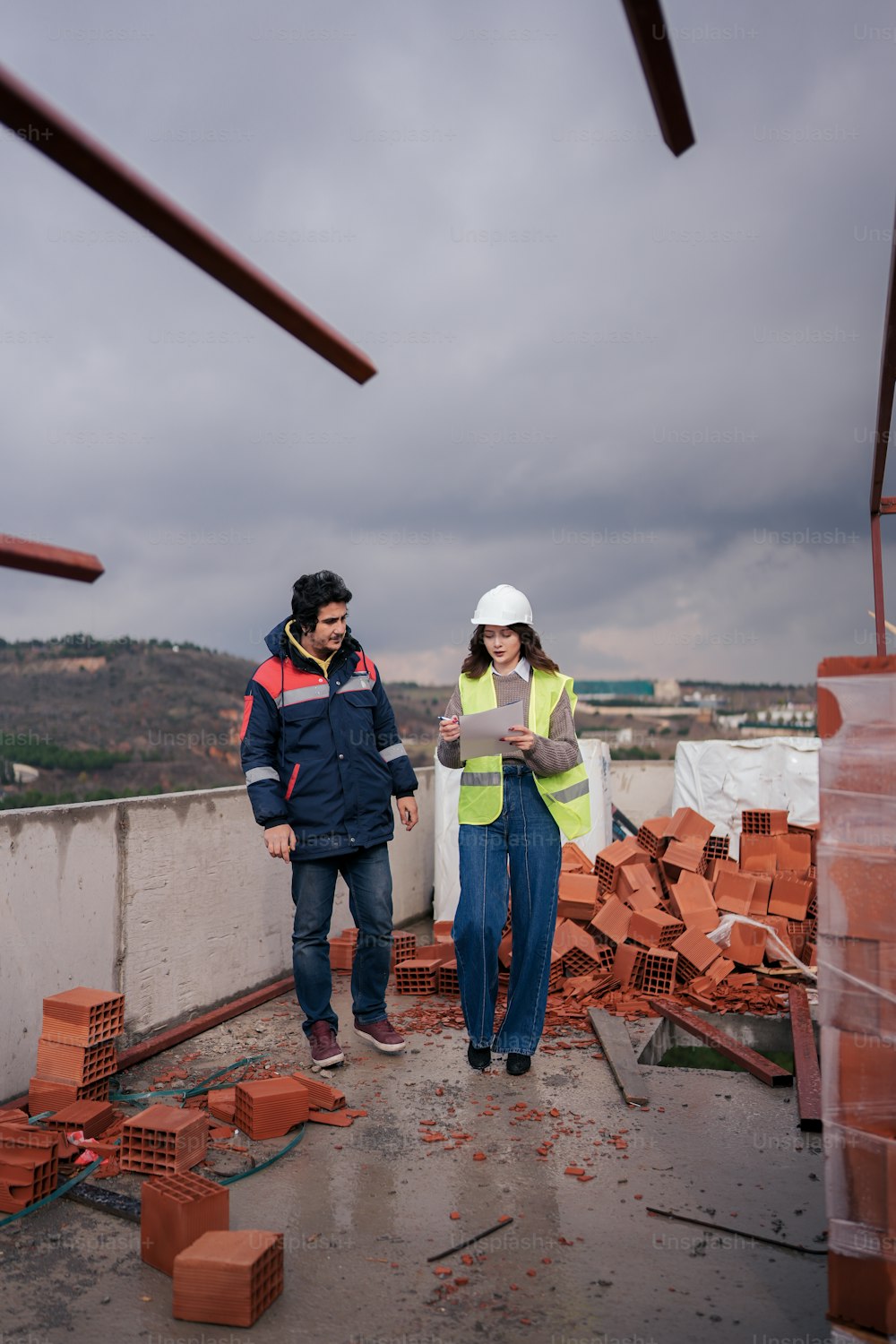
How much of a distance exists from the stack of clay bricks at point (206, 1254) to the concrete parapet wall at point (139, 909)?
1518 millimetres

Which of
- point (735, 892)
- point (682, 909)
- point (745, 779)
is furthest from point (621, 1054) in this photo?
point (745, 779)

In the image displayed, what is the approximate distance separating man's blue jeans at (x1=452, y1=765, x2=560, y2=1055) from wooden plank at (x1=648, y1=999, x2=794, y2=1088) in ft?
3.21

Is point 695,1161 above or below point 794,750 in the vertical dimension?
below

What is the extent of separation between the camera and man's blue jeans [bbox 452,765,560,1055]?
15.6 feet

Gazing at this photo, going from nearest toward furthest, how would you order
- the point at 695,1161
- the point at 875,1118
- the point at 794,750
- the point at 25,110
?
the point at 25,110 < the point at 875,1118 < the point at 695,1161 < the point at 794,750

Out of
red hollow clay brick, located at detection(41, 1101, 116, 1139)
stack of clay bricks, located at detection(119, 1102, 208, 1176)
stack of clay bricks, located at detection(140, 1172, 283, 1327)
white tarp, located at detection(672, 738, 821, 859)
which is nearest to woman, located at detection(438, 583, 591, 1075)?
stack of clay bricks, located at detection(119, 1102, 208, 1176)

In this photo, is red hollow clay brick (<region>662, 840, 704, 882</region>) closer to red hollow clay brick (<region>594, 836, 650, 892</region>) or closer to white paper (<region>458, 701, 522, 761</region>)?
red hollow clay brick (<region>594, 836, 650, 892</region>)

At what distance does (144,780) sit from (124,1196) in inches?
1224

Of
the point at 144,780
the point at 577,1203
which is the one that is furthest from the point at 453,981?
the point at 144,780

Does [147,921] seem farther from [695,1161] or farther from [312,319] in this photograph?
[312,319]

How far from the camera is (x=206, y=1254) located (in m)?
2.75

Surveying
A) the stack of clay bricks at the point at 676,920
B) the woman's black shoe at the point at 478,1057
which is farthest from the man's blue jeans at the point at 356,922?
the stack of clay bricks at the point at 676,920

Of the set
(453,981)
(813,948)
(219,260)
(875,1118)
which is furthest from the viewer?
(813,948)

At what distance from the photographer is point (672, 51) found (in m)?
1.62
